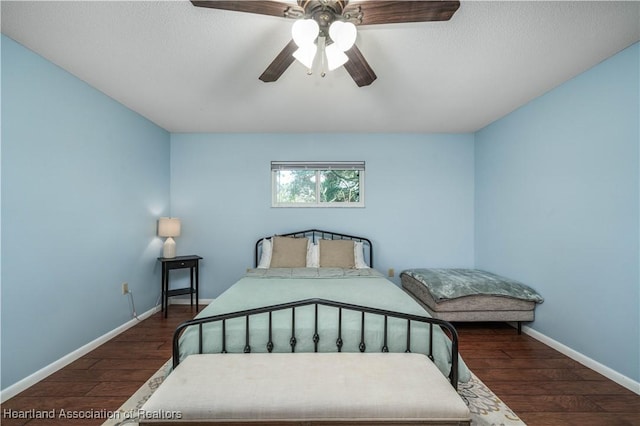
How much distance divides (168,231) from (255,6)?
288 cm

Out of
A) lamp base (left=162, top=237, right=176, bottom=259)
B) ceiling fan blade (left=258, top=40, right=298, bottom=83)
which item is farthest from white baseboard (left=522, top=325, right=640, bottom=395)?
lamp base (left=162, top=237, right=176, bottom=259)

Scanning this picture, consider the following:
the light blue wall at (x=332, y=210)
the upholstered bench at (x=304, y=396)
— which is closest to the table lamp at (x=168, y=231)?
the light blue wall at (x=332, y=210)

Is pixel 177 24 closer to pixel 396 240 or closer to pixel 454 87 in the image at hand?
pixel 454 87

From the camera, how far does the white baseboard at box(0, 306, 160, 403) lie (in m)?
1.84

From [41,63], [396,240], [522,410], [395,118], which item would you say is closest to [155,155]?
[41,63]

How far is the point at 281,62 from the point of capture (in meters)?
1.88

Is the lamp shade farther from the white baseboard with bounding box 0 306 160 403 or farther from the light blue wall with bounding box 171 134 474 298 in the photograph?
the white baseboard with bounding box 0 306 160 403

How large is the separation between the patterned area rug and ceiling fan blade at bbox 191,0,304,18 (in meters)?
2.20

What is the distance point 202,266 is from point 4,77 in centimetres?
265

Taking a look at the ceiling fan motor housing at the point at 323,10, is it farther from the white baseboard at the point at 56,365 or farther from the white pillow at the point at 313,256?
the white baseboard at the point at 56,365

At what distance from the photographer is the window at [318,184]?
3967 millimetres

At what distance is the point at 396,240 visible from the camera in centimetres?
396

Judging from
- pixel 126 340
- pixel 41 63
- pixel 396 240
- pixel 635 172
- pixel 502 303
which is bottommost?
pixel 126 340

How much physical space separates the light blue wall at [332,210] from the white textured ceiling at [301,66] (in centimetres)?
78
